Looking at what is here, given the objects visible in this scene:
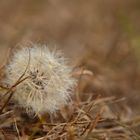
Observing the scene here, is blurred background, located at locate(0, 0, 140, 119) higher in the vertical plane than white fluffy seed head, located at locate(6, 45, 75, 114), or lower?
higher

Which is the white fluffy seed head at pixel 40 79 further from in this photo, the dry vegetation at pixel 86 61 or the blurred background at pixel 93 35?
the blurred background at pixel 93 35

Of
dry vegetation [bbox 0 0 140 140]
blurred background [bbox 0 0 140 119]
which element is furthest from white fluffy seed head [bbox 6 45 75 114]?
blurred background [bbox 0 0 140 119]

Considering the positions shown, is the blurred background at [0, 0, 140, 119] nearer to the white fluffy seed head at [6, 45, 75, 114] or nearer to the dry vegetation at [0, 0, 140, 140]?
the dry vegetation at [0, 0, 140, 140]

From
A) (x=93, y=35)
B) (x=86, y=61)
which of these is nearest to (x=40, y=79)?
(x=86, y=61)

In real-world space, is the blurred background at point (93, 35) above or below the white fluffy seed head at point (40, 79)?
above

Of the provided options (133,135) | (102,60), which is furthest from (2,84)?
(102,60)

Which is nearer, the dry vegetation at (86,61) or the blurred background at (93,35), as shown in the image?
the dry vegetation at (86,61)

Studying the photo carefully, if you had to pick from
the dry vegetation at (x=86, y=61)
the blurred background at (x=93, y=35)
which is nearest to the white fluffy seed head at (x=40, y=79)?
A: the dry vegetation at (x=86, y=61)
